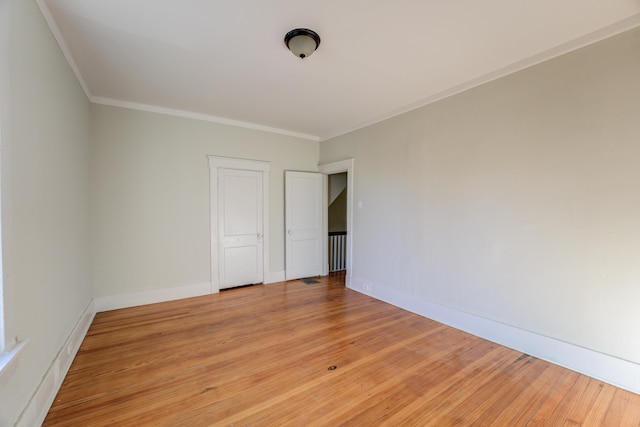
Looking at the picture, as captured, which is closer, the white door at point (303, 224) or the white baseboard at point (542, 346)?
the white baseboard at point (542, 346)

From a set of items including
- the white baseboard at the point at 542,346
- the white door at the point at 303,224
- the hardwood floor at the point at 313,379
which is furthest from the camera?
the white door at the point at 303,224

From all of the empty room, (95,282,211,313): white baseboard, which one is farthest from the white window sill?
(95,282,211,313): white baseboard

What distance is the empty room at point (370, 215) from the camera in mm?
1804

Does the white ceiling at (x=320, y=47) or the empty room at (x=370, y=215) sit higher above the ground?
the white ceiling at (x=320, y=47)

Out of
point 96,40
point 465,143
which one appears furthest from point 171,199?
point 465,143

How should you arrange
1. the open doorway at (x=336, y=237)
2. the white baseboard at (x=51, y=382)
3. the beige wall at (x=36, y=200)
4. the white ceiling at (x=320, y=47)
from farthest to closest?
the open doorway at (x=336, y=237), the white ceiling at (x=320, y=47), the white baseboard at (x=51, y=382), the beige wall at (x=36, y=200)

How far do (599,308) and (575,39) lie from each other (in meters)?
2.24

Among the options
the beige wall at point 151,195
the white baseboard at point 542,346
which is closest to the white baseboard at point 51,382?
the beige wall at point 151,195

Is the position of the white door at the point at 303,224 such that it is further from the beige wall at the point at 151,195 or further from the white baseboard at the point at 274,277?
the beige wall at the point at 151,195

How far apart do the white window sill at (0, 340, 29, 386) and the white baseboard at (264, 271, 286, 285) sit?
345cm

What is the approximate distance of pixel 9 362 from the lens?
4.18ft

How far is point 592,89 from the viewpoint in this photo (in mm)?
2197

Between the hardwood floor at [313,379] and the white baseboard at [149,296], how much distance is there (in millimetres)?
273

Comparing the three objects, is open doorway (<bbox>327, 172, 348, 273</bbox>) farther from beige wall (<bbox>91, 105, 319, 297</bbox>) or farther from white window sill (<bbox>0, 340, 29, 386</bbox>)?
white window sill (<bbox>0, 340, 29, 386</bbox>)
